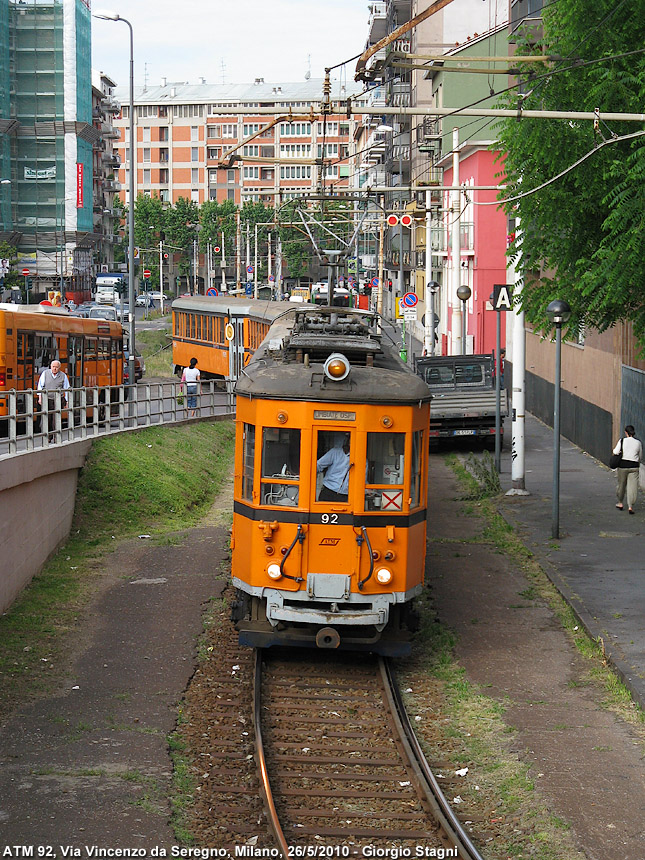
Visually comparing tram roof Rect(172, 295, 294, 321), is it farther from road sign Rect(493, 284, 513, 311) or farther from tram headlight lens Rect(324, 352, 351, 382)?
tram headlight lens Rect(324, 352, 351, 382)

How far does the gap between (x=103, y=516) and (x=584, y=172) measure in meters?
9.28

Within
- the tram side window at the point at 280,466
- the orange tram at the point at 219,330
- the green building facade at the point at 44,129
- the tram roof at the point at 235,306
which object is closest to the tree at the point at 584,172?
the tram side window at the point at 280,466

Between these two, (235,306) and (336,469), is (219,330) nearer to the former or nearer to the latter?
(235,306)

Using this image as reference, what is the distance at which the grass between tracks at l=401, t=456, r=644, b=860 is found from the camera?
8438 millimetres

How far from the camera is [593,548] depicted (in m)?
18.4

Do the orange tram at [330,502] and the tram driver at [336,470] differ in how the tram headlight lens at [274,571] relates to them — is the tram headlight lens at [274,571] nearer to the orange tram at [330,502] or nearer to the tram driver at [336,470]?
the orange tram at [330,502]

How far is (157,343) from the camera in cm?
6581

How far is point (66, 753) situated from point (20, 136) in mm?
80384

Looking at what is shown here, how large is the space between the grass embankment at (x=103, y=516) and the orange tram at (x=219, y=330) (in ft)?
16.5

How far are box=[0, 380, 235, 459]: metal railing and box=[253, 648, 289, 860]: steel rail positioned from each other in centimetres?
590

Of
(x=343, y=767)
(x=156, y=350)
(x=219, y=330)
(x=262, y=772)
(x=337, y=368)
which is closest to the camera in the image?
(x=262, y=772)

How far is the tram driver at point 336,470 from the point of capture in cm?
1188

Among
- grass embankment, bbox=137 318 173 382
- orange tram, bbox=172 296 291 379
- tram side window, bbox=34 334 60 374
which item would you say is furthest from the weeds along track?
grass embankment, bbox=137 318 173 382

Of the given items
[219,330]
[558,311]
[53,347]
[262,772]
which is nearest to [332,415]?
[262,772]
